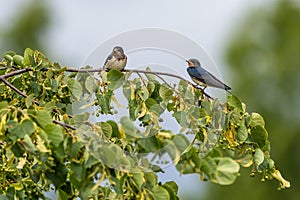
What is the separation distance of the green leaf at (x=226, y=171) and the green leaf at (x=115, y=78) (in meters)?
0.59

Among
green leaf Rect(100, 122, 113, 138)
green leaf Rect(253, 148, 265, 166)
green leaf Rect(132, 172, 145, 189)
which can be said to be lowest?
green leaf Rect(253, 148, 265, 166)

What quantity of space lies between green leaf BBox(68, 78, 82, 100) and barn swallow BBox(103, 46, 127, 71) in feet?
0.36

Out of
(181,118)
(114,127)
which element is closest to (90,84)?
(181,118)

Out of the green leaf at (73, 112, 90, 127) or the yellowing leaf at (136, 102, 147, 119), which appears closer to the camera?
the green leaf at (73, 112, 90, 127)

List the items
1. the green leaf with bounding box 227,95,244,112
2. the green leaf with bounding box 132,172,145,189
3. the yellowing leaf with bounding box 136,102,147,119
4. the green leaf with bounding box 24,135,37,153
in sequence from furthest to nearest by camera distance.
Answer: the green leaf with bounding box 227,95,244,112
the yellowing leaf with bounding box 136,102,147,119
the green leaf with bounding box 132,172,145,189
the green leaf with bounding box 24,135,37,153

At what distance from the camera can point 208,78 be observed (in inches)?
109

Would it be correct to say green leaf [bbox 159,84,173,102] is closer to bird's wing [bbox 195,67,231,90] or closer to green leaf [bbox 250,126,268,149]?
bird's wing [bbox 195,67,231,90]

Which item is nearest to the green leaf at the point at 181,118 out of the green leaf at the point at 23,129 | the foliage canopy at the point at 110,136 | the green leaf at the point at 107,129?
the foliage canopy at the point at 110,136

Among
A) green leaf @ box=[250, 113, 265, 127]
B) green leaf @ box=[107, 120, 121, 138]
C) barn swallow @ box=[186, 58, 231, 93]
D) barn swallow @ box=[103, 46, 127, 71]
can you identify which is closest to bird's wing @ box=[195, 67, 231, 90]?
barn swallow @ box=[186, 58, 231, 93]

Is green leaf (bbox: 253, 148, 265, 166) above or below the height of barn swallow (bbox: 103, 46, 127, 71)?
below

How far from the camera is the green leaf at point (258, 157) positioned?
8.72ft

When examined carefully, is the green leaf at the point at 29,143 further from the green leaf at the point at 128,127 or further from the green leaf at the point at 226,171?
the green leaf at the point at 226,171

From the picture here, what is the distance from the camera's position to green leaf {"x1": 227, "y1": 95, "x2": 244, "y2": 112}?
272cm

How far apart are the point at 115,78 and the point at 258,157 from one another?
52cm
